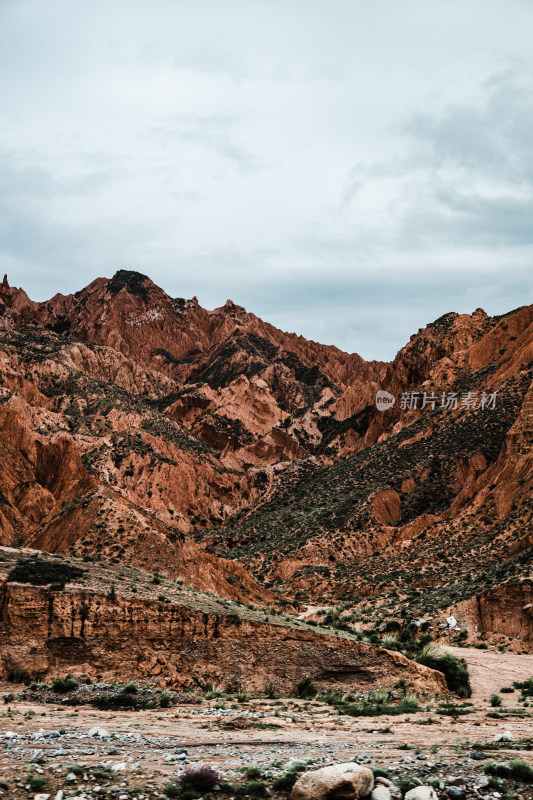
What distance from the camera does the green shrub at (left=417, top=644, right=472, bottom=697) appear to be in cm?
3241

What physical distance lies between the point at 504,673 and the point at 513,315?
71.5 meters

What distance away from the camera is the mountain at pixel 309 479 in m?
48.6

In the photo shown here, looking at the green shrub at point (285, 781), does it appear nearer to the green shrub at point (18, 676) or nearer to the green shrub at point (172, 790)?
the green shrub at point (172, 790)

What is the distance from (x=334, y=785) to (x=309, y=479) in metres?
95.8

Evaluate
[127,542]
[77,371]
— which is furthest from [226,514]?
[127,542]

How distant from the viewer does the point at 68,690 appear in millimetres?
23219

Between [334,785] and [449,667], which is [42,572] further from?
[334,785]

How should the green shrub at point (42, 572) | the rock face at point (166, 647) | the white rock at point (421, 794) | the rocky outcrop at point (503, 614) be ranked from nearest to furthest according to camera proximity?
the white rock at point (421, 794), the rock face at point (166, 647), the green shrub at point (42, 572), the rocky outcrop at point (503, 614)

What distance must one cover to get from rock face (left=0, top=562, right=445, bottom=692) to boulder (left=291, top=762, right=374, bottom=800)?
1434 cm

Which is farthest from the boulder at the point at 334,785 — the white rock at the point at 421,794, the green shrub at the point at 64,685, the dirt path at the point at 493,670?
the dirt path at the point at 493,670

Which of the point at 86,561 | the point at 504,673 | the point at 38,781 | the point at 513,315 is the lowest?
the point at 504,673

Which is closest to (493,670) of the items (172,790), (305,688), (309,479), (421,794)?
(305,688)

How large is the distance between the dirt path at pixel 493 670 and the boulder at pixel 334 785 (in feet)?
63.0

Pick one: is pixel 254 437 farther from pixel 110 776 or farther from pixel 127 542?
pixel 110 776
